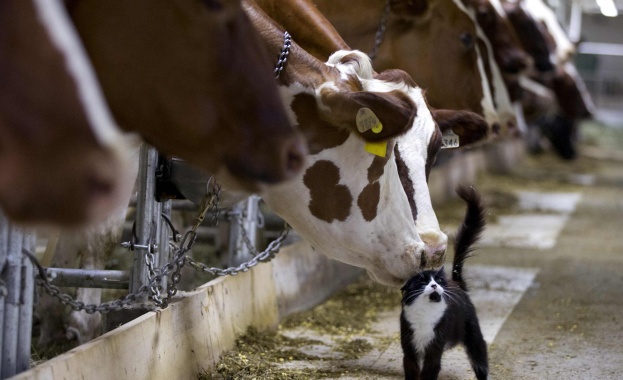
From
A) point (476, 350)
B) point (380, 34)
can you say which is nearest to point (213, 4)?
point (476, 350)

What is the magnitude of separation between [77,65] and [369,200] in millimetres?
2116

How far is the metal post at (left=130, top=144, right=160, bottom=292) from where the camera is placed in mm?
3822

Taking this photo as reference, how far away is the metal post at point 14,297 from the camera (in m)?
2.85

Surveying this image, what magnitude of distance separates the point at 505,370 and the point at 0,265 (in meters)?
2.49

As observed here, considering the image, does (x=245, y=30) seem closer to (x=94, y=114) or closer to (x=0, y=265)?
(x=94, y=114)

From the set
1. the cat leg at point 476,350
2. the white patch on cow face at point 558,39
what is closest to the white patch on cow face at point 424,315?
the cat leg at point 476,350

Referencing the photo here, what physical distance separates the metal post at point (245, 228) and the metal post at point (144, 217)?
1324 millimetres

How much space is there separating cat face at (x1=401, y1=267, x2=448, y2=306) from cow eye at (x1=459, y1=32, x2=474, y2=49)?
2.55 metres

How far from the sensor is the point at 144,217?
12.6ft

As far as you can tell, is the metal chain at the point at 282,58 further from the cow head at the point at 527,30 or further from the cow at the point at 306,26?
the cow head at the point at 527,30

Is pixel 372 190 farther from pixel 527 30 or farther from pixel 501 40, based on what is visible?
pixel 527 30

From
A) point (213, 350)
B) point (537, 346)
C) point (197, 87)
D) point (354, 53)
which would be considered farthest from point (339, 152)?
point (537, 346)

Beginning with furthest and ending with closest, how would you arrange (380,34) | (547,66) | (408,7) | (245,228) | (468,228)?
(547,66), (408,7), (380,34), (245,228), (468,228)

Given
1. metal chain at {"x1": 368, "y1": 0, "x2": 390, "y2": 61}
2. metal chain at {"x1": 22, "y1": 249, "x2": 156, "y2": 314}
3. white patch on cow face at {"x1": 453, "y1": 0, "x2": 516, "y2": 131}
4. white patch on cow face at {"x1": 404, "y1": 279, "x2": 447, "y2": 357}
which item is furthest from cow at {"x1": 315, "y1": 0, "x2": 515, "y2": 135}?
metal chain at {"x1": 22, "y1": 249, "x2": 156, "y2": 314}
